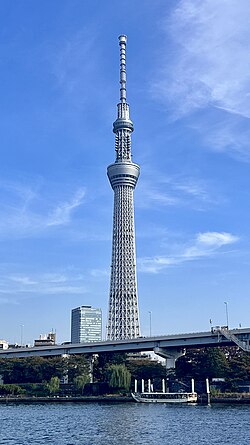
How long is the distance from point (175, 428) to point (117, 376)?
58597mm

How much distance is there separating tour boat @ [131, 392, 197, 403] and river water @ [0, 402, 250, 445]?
2109cm

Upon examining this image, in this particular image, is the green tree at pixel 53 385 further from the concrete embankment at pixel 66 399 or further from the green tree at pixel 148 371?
the green tree at pixel 148 371

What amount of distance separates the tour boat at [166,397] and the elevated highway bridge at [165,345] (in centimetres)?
2320

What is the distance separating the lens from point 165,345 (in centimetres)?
13612

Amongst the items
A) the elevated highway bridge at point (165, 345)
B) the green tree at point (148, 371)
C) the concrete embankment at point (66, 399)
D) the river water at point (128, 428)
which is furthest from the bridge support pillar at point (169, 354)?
the river water at point (128, 428)

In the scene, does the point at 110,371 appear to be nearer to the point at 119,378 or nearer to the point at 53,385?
the point at 119,378

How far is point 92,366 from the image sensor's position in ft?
447

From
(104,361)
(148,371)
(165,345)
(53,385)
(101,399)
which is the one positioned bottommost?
(101,399)

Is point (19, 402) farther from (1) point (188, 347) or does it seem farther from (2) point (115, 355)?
(1) point (188, 347)

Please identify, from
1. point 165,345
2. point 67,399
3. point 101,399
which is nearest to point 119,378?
point 101,399

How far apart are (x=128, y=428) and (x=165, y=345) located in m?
78.4

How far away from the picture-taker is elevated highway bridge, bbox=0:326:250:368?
12456 centimetres

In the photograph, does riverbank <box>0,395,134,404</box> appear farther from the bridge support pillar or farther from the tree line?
the bridge support pillar

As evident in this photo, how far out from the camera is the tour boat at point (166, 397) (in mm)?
100406
